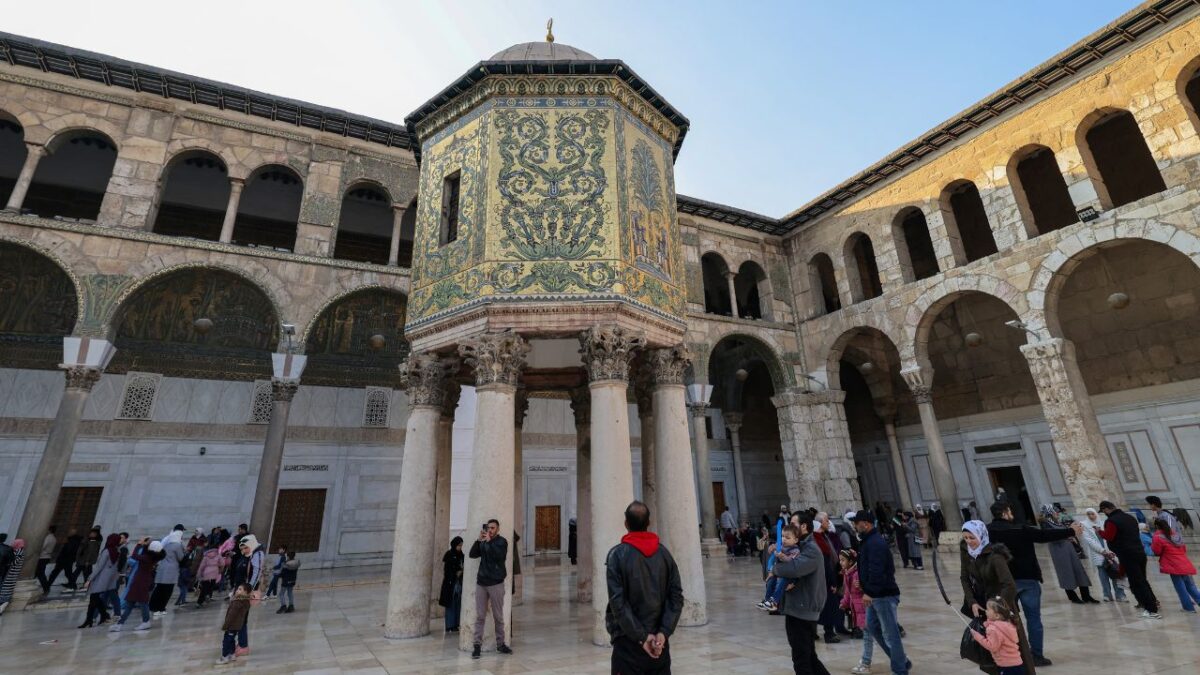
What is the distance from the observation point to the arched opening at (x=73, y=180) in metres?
13.1

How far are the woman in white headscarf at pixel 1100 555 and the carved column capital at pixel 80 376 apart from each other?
626 inches

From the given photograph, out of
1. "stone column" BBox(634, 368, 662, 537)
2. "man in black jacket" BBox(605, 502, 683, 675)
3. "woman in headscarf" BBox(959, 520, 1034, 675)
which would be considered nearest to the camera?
"man in black jacket" BBox(605, 502, 683, 675)

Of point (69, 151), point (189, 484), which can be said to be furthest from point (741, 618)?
point (69, 151)

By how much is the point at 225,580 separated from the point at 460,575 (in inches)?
286

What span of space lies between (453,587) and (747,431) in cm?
1677

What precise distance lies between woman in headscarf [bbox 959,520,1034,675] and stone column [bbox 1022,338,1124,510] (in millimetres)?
9598

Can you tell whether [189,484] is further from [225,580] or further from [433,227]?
[433,227]

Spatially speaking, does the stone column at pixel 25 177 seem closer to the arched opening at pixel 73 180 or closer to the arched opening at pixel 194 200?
the arched opening at pixel 73 180

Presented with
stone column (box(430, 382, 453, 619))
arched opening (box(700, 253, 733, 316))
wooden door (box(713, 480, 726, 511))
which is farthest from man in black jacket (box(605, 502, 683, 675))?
wooden door (box(713, 480, 726, 511))

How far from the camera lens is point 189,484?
45.4ft

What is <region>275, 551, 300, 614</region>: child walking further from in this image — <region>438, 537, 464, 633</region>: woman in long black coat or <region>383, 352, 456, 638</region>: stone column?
<region>438, 537, 464, 633</region>: woman in long black coat

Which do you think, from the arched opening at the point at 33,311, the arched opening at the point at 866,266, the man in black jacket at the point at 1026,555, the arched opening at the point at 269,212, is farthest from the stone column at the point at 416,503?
the arched opening at the point at 866,266

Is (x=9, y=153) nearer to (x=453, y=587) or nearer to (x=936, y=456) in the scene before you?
(x=453, y=587)

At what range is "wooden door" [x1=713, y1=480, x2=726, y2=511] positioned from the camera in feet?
66.2
